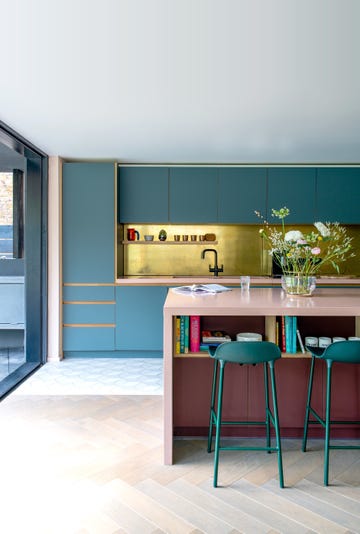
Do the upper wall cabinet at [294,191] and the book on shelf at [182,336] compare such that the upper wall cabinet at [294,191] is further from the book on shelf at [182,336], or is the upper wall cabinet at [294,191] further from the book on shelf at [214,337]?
the book on shelf at [182,336]

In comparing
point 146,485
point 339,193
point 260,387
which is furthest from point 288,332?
point 339,193

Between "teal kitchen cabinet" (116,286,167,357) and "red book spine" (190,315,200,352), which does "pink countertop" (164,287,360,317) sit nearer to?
"red book spine" (190,315,200,352)

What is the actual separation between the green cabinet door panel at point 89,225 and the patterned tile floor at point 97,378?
3.37 ft

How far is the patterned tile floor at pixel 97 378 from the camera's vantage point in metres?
3.76

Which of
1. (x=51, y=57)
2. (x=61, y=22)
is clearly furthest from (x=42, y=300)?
(x=61, y=22)

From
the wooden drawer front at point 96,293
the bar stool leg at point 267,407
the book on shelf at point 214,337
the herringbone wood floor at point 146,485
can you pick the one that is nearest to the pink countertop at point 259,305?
the book on shelf at point 214,337

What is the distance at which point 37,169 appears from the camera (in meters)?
4.69

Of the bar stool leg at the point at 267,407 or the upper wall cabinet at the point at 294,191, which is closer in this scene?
the bar stool leg at the point at 267,407

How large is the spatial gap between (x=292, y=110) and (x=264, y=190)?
1.93 m

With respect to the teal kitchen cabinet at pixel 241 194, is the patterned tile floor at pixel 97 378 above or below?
below

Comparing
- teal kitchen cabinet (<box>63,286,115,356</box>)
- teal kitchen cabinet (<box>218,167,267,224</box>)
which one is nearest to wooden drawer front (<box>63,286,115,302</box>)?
teal kitchen cabinet (<box>63,286,115,356</box>)

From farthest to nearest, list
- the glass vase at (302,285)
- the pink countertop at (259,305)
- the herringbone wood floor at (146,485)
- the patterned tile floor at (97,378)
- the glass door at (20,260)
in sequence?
the glass door at (20,260) < the patterned tile floor at (97,378) < the glass vase at (302,285) < the pink countertop at (259,305) < the herringbone wood floor at (146,485)

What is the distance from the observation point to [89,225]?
491cm

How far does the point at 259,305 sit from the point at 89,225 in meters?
3.04
